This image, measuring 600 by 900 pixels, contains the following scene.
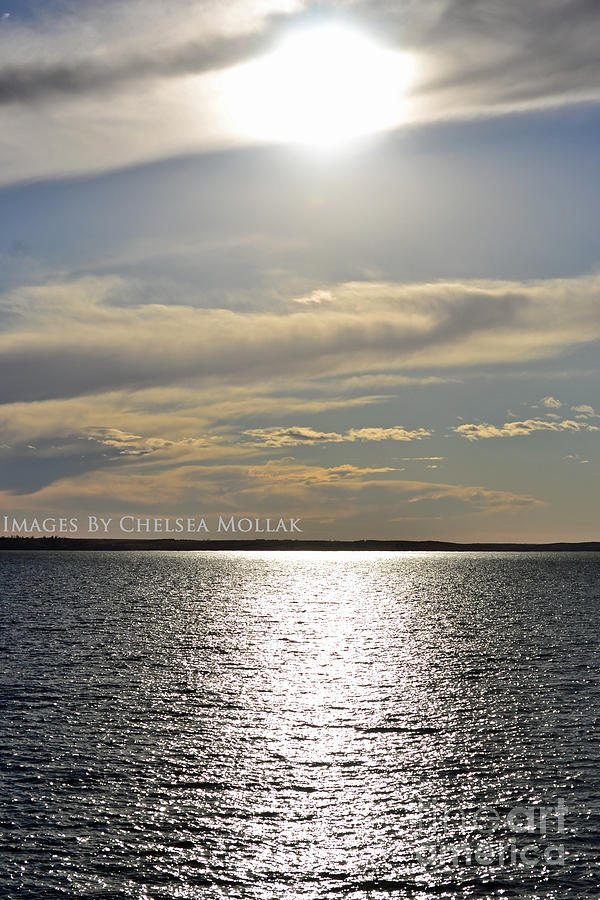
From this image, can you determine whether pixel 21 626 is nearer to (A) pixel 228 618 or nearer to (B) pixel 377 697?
(A) pixel 228 618

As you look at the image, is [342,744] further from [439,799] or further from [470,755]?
[439,799]

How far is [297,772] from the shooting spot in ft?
140

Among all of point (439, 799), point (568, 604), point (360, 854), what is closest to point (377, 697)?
point (439, 799)

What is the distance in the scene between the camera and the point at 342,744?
158 feet

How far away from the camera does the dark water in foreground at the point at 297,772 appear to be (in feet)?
99.7

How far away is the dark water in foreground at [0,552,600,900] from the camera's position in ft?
99.7

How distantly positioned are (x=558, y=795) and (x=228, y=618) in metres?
96.0

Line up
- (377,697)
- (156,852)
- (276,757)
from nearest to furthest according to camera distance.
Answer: (156,852)
(276,757)
(377,697)

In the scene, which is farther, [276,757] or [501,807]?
[276,757]

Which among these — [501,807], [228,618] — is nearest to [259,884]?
[501,807]

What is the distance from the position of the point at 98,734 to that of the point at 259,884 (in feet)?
73.1

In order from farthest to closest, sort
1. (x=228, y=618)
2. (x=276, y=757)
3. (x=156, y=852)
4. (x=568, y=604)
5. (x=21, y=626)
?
(x=568, y=604)
(x=228, y=618)
(x=21, y=626)
(x=276, y=757)
(x=156, y=852)

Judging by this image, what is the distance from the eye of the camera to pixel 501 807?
1478 inches

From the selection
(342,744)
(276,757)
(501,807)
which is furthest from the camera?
(342,744)
